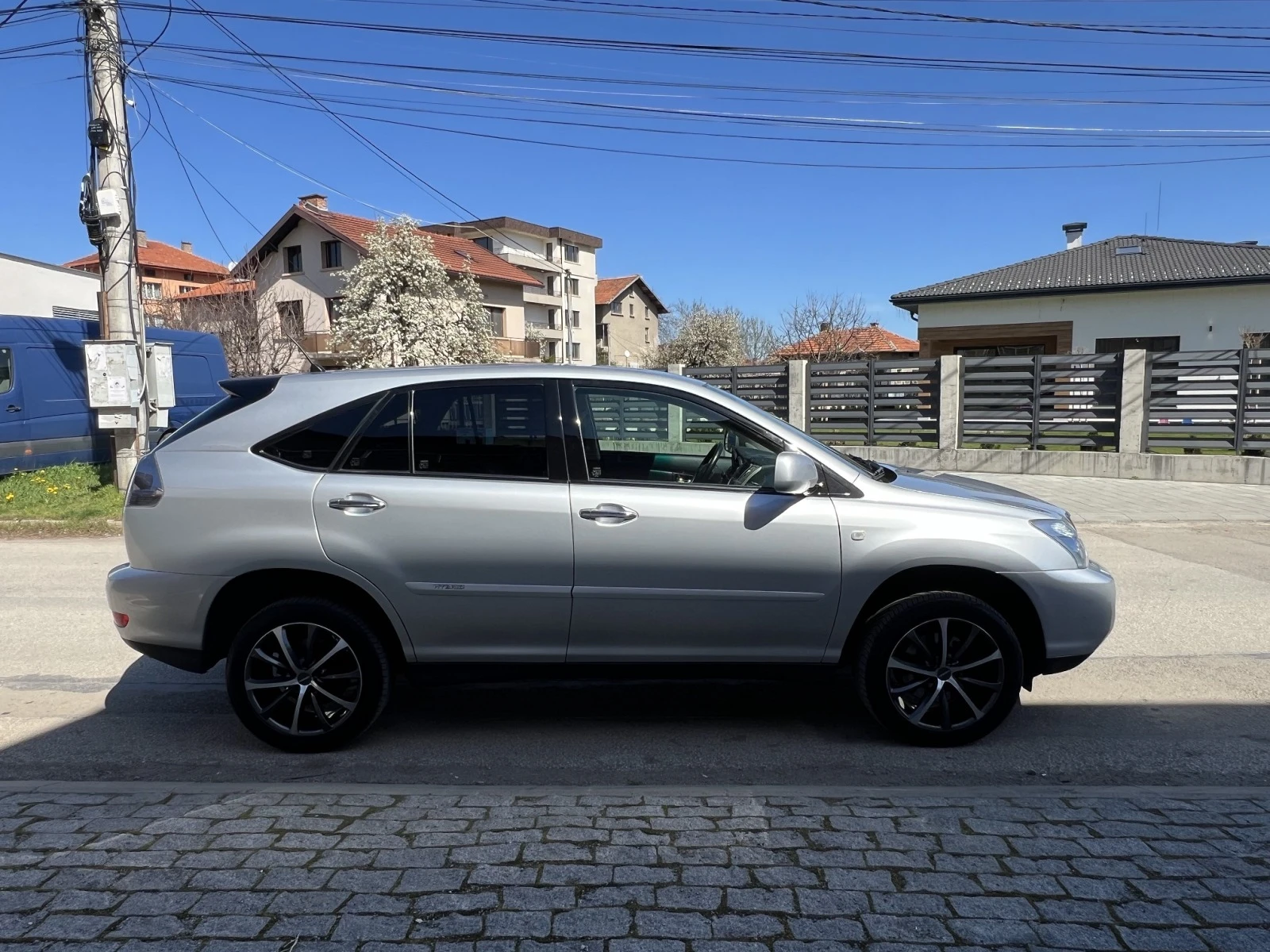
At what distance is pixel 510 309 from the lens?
46.1 meters

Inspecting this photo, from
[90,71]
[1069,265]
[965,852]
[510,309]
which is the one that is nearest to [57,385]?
[90,71]

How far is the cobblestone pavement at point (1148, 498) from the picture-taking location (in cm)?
1121

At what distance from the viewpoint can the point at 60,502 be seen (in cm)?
1158

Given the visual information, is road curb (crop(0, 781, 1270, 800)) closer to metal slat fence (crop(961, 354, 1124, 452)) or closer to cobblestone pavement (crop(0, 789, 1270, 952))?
cobblestone pavement (crop(0, 789, 1270, 952))

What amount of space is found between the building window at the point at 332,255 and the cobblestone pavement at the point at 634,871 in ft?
127

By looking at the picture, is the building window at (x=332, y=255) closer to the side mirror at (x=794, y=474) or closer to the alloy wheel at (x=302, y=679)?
the alloy wheel at (x=302, y=679)

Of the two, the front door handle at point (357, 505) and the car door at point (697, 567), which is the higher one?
the front door handle at point (357, 505)

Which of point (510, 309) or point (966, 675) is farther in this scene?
point (510, 309)

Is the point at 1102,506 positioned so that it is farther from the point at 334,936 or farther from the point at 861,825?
the point at 334,936

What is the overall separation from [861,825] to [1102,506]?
34.1ft

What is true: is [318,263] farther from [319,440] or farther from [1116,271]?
[319,440]

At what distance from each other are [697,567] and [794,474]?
0.58 meters

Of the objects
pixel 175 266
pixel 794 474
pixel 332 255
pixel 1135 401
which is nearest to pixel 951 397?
pixel 1135 401

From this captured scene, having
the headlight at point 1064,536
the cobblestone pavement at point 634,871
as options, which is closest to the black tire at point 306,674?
the cobblestone pavement at point 634,871
